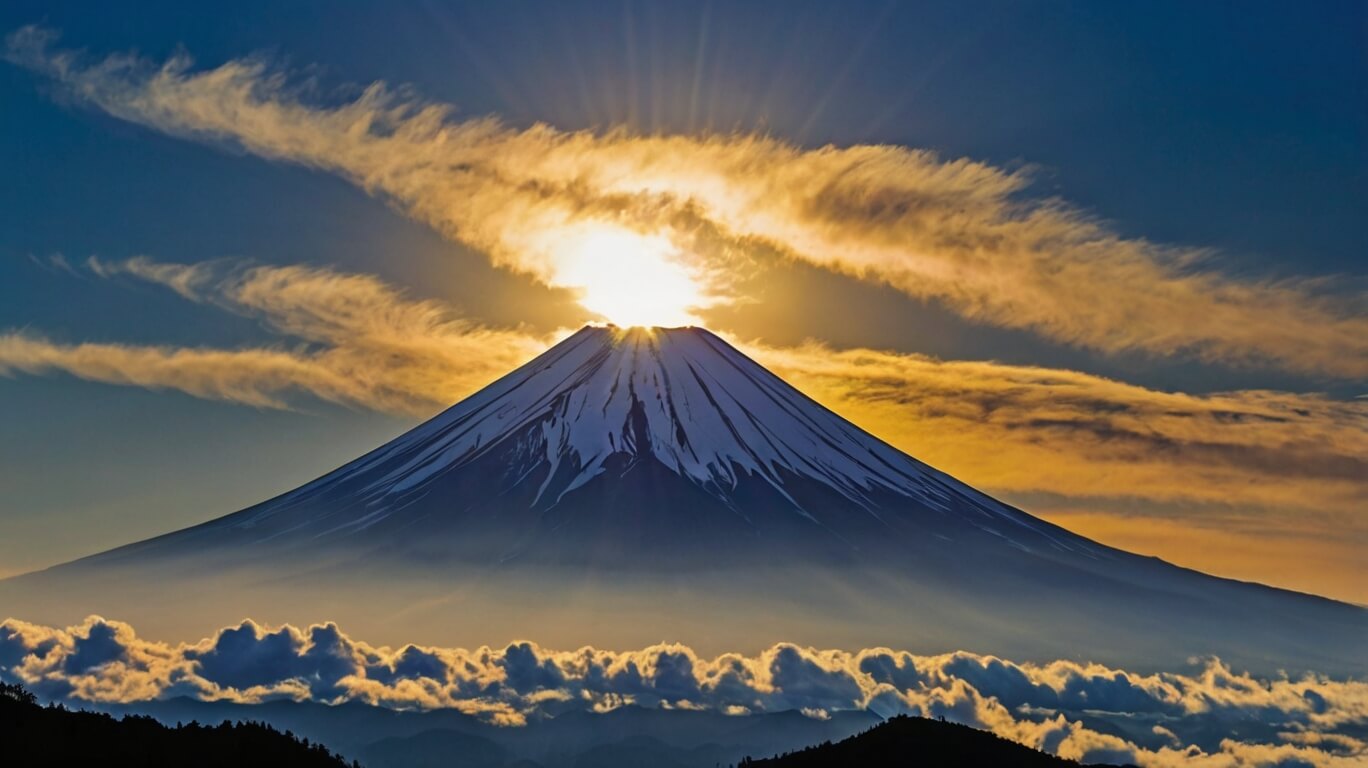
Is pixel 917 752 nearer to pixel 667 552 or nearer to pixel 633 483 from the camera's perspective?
pixel 667 552

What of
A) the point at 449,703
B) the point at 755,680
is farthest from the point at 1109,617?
the point at 449,703

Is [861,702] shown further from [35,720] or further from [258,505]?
[35,720]

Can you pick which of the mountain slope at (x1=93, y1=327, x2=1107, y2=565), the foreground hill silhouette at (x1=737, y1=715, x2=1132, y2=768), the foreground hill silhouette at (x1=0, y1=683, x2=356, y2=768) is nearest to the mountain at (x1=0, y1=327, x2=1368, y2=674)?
the mountain slope at (x1=93, y1=327, x2=1107, y2=565)

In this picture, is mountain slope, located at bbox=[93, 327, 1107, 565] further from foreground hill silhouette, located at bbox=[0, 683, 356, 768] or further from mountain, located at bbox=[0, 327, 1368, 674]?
foreground hill silhouette, located at bbox=[0, 683, 356, 768]

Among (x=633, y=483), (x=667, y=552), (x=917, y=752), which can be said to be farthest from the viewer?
(x=633, y=483)

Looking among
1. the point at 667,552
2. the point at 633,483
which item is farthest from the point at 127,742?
the point at 633,483

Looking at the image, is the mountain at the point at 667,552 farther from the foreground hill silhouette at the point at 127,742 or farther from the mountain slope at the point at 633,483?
the foreground hill silhouette at the point at 127,742
